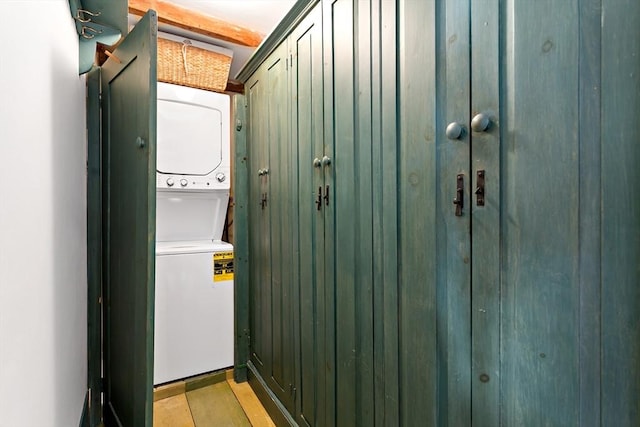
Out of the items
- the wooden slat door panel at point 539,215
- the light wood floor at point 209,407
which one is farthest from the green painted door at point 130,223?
the wooden slat door panel at point 539,215

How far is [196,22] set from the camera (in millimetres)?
1972

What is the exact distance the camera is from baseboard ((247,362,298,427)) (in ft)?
5.55

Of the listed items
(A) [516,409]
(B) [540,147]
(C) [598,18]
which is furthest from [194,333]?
(C) [598,18]

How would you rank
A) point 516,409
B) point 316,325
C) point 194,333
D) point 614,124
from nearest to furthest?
1. point 614,124
2. point 516,409
3. point 316,325
4. point 194,333

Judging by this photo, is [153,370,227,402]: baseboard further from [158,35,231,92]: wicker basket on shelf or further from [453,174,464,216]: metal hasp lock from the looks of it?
[453,174,464,216]: metal hasp lock

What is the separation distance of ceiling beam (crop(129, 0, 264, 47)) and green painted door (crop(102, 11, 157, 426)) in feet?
1.61

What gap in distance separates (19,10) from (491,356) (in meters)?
1.40

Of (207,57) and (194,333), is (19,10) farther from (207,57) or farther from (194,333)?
(194,333)

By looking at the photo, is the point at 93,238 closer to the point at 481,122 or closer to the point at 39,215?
the point at 39,215

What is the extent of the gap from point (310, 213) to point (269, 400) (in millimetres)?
1269

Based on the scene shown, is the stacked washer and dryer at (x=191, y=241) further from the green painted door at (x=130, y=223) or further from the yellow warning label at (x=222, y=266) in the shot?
the green painted door at (x=130, y=223)

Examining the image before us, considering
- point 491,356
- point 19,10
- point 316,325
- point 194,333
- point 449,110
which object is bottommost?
point 194,333

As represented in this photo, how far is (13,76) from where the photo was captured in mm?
698

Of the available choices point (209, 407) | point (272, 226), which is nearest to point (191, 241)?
point (272, 226)
